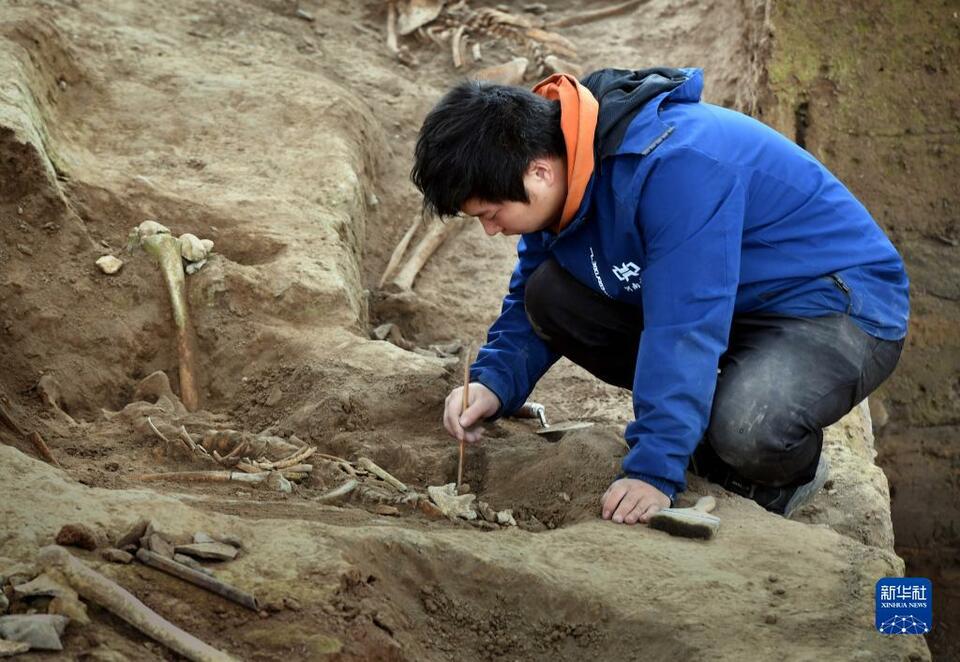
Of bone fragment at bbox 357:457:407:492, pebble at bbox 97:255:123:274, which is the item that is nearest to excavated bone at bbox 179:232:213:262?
pebble at bbox 97:255:123:274

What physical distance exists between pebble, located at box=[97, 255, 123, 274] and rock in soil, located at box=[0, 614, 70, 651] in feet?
7.92

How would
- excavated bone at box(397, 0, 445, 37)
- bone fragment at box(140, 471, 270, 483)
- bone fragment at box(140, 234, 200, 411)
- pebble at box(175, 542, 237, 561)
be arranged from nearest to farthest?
pebble at box(175, 542, 237, 561)
bone fragment at box(140, 471, 270, 483)
bone fragment at box(140, 234, 200, 411)
excavated bone at box(397, 0, 445, 37)

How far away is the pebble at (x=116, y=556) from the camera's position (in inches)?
91.4

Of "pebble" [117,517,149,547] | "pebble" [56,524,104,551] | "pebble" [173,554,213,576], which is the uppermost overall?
"pebble" [56,524,104,551]

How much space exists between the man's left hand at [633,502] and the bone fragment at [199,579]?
1164mm

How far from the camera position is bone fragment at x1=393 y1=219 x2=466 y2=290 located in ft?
18.0

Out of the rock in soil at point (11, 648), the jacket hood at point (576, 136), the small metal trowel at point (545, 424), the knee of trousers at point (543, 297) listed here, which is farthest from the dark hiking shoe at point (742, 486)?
the rock in soil at point (11, 648)

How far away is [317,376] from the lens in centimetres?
405

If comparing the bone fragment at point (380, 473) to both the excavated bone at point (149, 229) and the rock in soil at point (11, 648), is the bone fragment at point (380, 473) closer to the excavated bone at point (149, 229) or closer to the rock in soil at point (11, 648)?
the excavated bone at point (149, 229)

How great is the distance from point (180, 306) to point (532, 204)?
5.47ft

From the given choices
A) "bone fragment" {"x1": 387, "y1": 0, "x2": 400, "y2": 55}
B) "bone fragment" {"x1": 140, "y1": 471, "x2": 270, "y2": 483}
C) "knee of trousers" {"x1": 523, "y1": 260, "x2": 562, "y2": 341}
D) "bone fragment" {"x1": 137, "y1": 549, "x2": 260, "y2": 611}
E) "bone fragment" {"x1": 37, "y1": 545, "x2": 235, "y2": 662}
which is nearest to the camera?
"bone fragment" {"x1": 37, "y1": 545, "x2": 235, "y2": 662}

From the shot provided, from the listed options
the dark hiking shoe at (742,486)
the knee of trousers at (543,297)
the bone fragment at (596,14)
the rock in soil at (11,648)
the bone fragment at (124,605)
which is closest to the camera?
the rock in soil at (11,648)

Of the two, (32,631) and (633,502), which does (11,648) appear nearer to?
(32,631)

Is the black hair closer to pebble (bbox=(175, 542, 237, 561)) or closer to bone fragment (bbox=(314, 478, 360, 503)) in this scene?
bone fragment (bbox=(314, 478, 360, 503))
